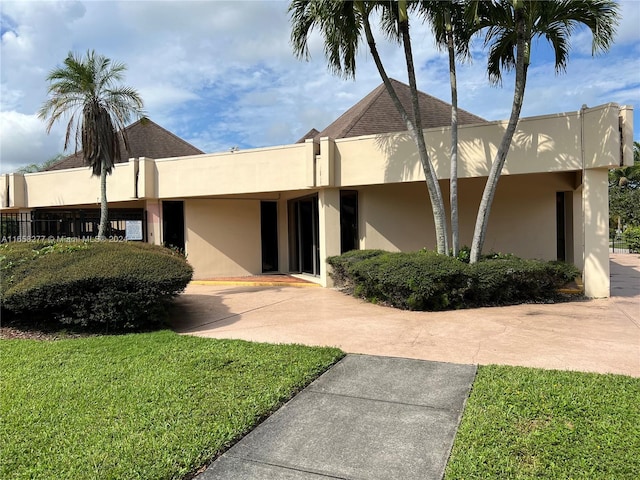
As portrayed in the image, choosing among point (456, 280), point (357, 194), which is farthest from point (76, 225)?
point (456, 280)

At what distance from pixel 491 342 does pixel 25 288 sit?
7.40m

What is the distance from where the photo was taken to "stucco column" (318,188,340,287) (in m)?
12.4

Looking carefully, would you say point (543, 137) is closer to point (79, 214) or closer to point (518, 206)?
point (518, 206)

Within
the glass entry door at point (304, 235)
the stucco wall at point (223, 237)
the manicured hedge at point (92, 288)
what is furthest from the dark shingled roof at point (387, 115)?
the manicured hedge at point (92, 288)

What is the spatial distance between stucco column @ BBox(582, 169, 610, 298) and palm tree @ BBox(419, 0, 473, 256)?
2907 millimetres

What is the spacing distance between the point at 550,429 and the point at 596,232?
26.1ft

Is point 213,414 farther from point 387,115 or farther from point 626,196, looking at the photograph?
point 626,196

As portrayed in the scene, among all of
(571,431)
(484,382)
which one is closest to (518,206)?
(484,382)

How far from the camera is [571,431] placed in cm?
339

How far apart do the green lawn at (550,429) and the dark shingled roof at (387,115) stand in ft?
34.6

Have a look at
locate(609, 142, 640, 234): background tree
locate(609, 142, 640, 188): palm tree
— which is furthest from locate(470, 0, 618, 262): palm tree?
locate(609, 142, 640, 188): palm tree

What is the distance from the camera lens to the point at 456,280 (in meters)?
8.77

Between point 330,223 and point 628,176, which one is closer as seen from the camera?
point 330,223

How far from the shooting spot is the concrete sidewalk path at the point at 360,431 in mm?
3098
